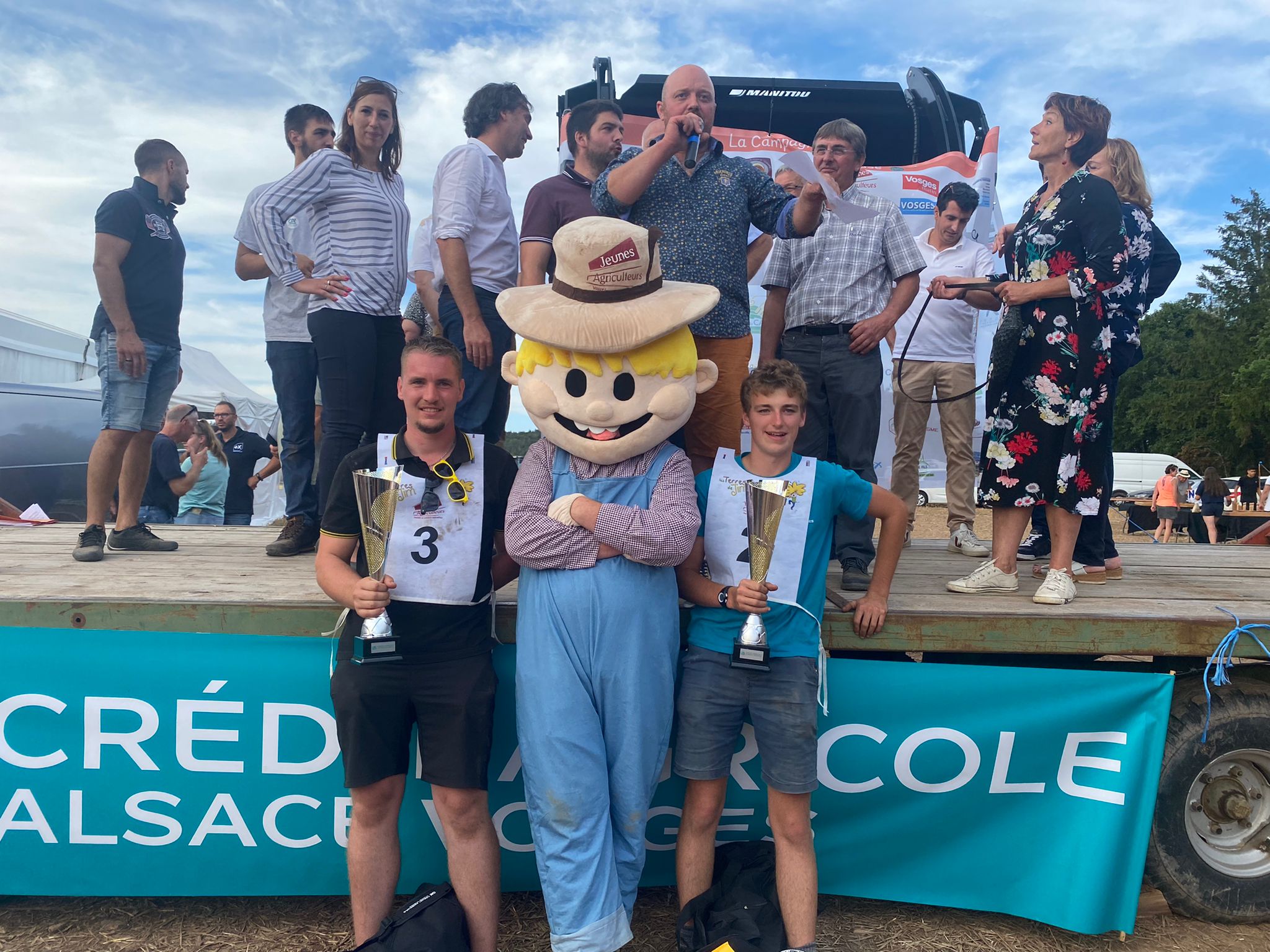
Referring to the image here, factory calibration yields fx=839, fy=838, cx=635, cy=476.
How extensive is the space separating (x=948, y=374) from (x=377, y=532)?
347 cm

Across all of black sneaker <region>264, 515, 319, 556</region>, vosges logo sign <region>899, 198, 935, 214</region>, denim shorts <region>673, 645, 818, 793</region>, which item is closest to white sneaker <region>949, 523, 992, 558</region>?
denim shorts <region>673, 645, 818, 793</region>

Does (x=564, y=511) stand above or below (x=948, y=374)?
below

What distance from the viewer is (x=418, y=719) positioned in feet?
7.88

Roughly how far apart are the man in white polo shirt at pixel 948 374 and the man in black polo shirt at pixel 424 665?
2.62 meters

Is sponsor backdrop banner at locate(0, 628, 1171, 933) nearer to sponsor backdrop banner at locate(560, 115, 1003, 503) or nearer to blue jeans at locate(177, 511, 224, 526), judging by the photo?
sponsor backdrop banner at locate(560, 115, 1003, 503)

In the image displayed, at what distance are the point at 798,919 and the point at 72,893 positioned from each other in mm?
2304

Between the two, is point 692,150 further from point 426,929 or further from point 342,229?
point 426,929

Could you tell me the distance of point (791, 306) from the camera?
362cm

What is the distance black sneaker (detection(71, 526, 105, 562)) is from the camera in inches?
133

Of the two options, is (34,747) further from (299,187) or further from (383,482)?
(299,187)

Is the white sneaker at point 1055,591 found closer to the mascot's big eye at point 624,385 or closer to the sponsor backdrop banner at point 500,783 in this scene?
the sponsor backdrop banner at point 500,783

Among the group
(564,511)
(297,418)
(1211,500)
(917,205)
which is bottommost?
(1211,500)

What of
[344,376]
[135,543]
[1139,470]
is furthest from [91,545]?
[1139,470]

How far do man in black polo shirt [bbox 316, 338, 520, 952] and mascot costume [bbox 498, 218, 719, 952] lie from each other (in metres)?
0.15
